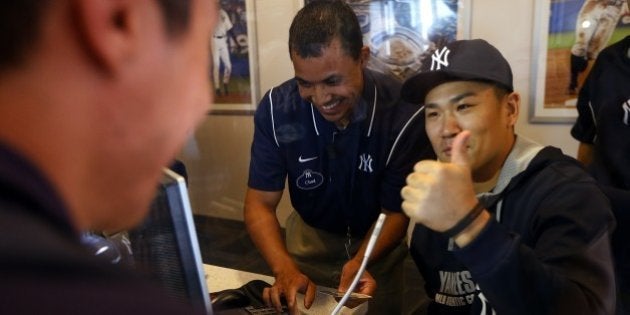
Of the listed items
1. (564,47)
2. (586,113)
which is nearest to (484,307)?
(586,113)

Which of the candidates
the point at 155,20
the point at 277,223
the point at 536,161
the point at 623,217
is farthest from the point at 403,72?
the point at 155,20

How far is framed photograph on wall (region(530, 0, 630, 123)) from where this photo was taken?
1.62 meters

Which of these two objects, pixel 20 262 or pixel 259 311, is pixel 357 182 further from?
pixel 20 262

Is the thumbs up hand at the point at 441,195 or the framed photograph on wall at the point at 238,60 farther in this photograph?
the framed photograph on wall at the point at 238,60

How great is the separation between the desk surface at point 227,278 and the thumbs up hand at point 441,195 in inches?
20.3

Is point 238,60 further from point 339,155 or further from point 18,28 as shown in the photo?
point 18,28

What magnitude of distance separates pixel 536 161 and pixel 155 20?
785mm

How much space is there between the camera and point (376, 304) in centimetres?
120

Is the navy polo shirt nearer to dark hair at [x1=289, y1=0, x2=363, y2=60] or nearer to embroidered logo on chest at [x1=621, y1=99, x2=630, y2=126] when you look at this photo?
dark hair at [x1=289, y1=0, x2=363, y2=60]

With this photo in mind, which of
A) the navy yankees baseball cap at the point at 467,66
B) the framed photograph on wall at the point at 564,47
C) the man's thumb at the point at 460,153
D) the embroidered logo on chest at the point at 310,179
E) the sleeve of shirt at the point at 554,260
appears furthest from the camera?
the framed photograph on wall at the point at 564,47

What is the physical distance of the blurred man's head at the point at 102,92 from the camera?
21 cm

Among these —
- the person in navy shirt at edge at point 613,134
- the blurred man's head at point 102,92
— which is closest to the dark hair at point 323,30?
the person in navy shirt at edge at point 613,134

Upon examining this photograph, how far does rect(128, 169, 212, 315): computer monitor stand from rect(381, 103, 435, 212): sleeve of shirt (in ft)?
2.81

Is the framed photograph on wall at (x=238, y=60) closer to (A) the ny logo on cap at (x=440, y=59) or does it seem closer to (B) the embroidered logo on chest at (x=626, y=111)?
(A) the ny logo on cap at (x=440, y=59)
